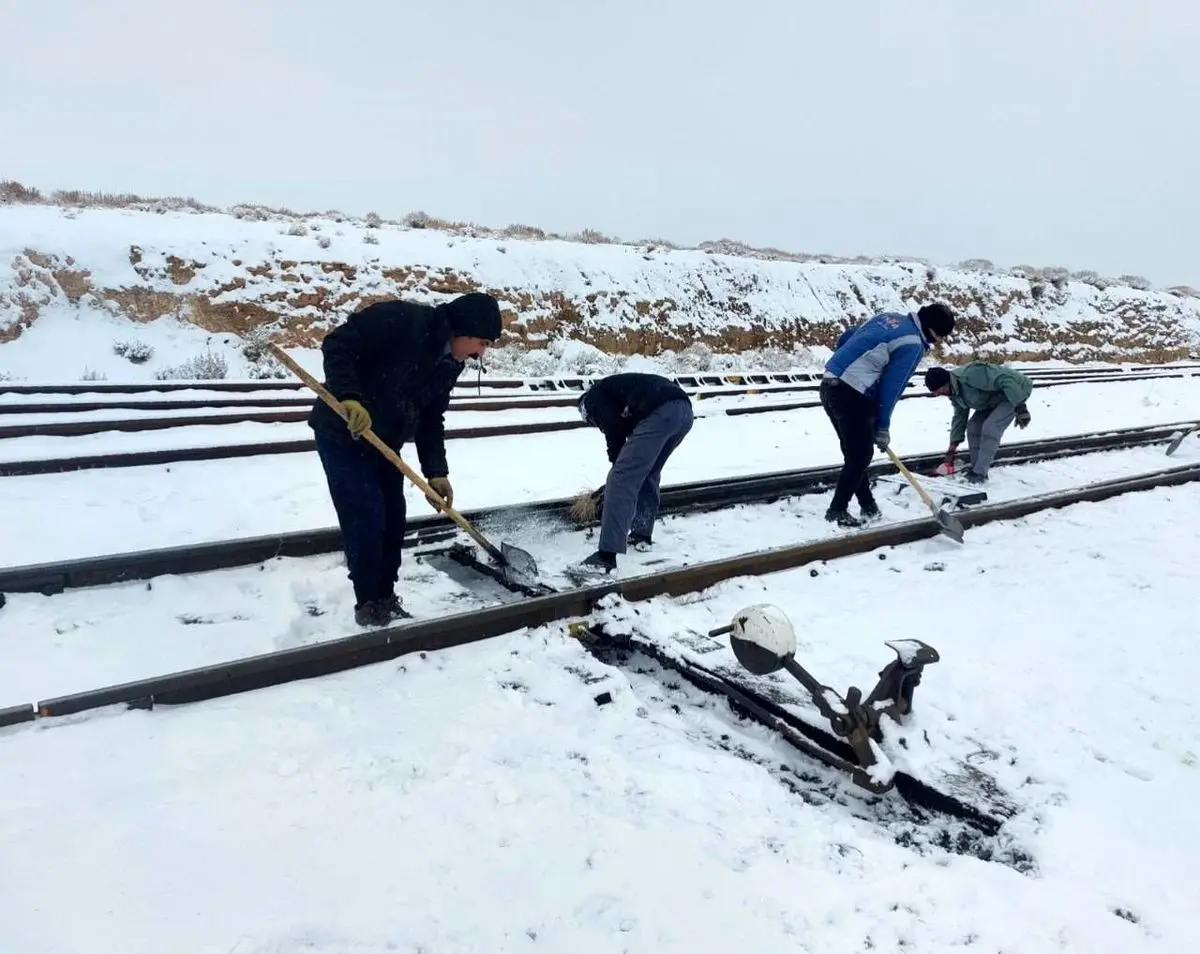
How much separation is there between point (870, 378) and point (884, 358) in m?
0.19

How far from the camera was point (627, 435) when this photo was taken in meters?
5.60

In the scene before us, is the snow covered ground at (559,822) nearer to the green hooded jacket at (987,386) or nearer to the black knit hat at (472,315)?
the black knit hat at (472,315)

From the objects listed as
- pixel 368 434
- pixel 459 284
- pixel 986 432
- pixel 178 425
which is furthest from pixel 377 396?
pixel 459 284

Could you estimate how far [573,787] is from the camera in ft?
9.48

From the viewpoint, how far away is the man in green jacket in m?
8.48

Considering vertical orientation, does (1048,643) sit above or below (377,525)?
below

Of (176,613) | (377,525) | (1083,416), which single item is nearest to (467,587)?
(377,525)

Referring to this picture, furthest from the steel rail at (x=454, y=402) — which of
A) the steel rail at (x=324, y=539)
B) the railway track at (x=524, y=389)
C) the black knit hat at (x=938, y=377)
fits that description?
the steel rail at (x=324, y=539)

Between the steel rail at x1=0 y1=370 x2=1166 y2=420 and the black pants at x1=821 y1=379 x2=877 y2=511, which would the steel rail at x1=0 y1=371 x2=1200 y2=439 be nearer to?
the steel rail at x1=0 y1=370 x2=1166 y2=420

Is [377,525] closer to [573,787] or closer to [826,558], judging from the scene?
[573,787]

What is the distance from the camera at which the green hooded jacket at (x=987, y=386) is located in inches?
333

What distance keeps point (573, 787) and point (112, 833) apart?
1.42 m

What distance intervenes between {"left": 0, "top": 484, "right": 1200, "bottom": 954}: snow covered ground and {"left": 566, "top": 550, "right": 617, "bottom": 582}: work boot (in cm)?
91

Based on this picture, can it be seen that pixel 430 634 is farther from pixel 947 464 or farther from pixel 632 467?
pixel 947 464
